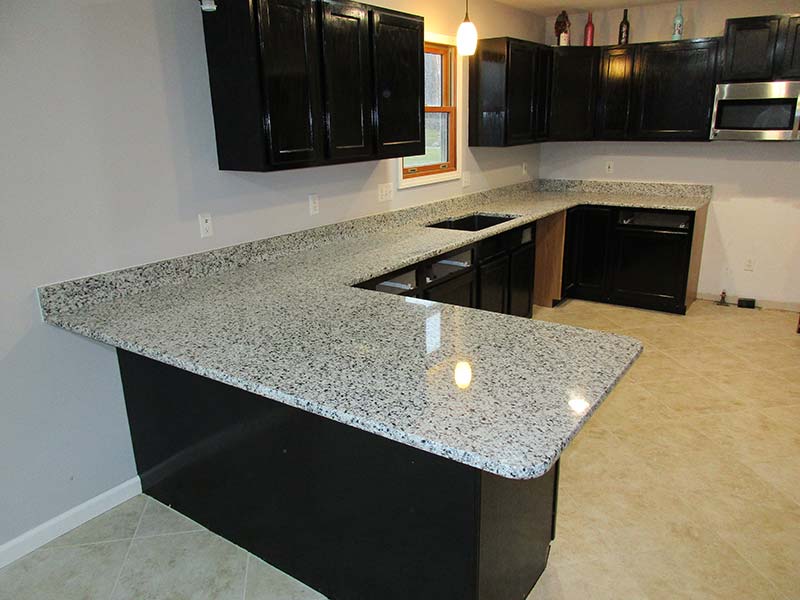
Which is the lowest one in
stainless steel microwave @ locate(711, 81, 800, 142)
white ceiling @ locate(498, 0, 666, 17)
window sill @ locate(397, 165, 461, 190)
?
window sill @ locate(397, 165, 461, 190)

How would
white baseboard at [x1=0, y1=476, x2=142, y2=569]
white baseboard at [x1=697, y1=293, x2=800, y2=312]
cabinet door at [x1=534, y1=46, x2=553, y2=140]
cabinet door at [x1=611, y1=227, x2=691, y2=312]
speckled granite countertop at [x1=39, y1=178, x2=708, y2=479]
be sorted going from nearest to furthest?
speckled granite countertop at [x1=39, y1=178, x2=708, y2=479] → white baseboard at [x1=0, y1=476, x2=142, y2=569] → cabinet door at [x1=611, y1=227, x2=691, y2=312] → cabinet door at [x1=534, y1=46, x2=553, y2=140] → white baseboard at [x1=697, y1=293, x2=800, y2=312]

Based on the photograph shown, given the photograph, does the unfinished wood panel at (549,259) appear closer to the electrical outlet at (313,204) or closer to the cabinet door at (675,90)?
the cabinet door at (675,90)

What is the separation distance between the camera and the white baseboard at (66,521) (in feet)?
7.32

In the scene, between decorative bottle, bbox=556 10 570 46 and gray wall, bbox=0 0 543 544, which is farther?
decorative bottle, bbox=556 10 570 46

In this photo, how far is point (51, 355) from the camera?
226 centimetres

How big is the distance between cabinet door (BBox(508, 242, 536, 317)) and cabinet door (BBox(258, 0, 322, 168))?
194 centimetres

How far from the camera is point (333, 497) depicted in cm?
183

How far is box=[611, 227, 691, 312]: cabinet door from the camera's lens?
4648 millimetres

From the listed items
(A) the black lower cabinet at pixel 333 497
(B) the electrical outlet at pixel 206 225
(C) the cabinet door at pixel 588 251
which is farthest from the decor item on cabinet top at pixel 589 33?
(A) the black lower cabinet at pixel 333 497

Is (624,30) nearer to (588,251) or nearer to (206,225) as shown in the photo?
(588,251)

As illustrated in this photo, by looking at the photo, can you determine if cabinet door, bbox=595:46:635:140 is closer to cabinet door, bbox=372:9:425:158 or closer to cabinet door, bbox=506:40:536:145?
cabinet door, bbox=506:40:536:145

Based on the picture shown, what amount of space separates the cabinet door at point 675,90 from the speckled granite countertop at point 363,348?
294 centimetres

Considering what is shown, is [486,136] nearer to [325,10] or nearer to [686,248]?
[686,248]

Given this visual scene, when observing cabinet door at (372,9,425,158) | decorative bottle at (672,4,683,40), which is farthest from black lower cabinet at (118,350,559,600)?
decorative bottle at (672,4,683,40)
